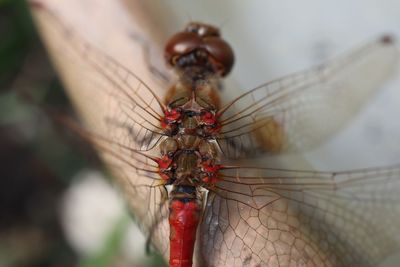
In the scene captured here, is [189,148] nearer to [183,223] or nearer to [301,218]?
[183,223]

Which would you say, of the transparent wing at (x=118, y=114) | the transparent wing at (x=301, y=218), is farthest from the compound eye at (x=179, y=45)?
the transparent wing at (x=301, y=218)

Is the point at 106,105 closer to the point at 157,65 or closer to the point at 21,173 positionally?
the point at 157,65

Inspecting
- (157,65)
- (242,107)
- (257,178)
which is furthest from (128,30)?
(257,178)

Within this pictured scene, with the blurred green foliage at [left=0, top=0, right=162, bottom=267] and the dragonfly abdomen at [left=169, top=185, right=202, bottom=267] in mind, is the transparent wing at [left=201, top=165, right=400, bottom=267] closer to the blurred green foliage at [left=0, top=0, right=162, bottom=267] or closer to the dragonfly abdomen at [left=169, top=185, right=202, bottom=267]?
the dragonfly abdomen at [left=169, top=185, right=202, bottom=267]

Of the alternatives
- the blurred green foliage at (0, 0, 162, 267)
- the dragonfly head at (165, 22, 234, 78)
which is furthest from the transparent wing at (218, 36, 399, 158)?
the blurred green foliage at (0, 0, 162, 267)

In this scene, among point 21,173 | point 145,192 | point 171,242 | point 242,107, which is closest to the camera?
point 171,242

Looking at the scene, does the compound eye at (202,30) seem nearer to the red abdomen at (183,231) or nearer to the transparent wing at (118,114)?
the transparent wing at (118,114)

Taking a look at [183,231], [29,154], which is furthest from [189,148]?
[29,154]
